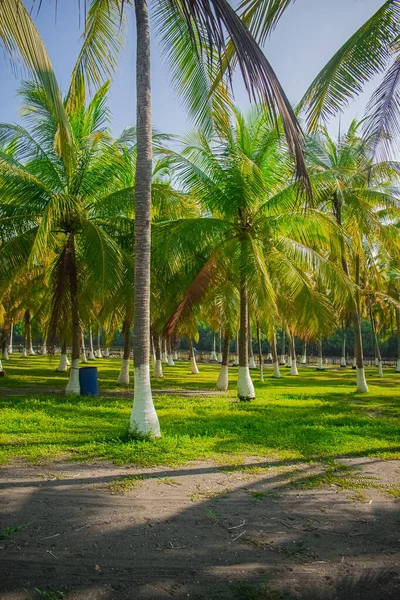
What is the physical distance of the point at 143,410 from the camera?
7504mm

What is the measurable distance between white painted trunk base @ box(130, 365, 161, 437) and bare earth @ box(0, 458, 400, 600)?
1.53 m

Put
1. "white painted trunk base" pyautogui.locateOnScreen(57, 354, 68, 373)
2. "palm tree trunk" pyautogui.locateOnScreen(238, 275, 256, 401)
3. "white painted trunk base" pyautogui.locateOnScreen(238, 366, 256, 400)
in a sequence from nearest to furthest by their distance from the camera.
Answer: "palm tree trunk" pyautogui.locateOnScreen(238, 275, 256, 401), "white painted trunk base" pyautogui.locateOnScreen(238, 366, 256, 400), "white painted trunk base" pyautogui.locateOnScreen(57, 354, 68, 373)

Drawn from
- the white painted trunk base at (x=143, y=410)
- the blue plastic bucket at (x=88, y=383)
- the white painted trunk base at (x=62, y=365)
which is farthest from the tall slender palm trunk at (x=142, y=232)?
the white painted trunk base at (x=62, y=365)

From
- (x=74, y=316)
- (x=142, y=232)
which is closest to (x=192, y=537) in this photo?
(x=142, y=232)

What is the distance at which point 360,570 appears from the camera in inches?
135

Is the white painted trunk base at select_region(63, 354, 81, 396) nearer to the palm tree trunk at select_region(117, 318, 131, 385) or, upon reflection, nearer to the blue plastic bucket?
the blue plastic bucket

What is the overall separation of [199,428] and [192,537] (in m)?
4.78

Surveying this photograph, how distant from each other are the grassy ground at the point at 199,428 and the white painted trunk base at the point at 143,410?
0.22m

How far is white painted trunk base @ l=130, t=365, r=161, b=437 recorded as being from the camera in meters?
7.45

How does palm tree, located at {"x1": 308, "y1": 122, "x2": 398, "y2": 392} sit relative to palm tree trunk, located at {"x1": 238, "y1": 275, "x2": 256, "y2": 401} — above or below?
above

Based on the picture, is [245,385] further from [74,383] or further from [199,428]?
[74,383]

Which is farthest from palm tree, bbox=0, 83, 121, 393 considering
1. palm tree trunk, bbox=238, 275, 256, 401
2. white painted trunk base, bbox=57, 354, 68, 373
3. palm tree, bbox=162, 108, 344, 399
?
white painted trunk base, bbox=57, 354, 68, 373

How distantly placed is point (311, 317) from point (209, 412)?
3568 mm

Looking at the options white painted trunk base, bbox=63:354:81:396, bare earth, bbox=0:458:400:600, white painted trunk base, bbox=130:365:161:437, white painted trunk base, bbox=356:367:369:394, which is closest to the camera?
bare earth, bbox=0:458:400:600
